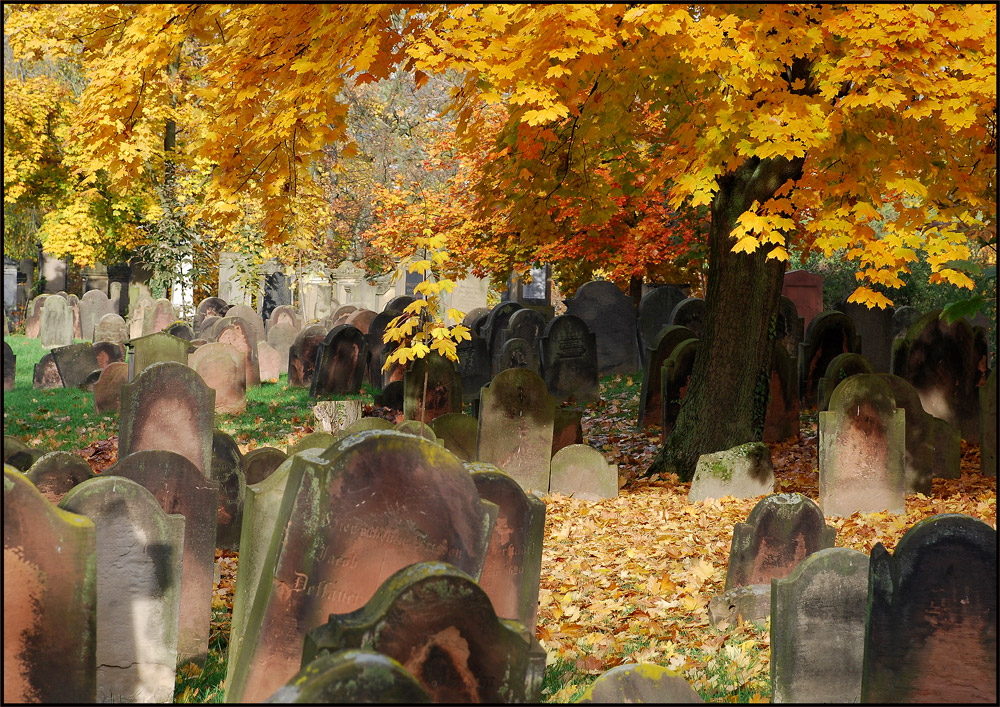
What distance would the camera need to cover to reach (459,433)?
367 inches

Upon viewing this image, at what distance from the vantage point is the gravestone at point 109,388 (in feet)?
42.9

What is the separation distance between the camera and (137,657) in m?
4.33

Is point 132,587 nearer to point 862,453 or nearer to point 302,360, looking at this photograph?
point 862,453

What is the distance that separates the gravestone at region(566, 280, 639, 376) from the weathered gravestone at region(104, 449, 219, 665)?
12579 mm

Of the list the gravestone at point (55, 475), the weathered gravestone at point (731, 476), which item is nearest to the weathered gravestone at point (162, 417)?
the gravestone at point (55, 475)

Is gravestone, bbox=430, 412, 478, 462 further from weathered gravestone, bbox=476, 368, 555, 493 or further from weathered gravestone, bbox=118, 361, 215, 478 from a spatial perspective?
weathered gravestone, bbox=118, 361, 215, 478

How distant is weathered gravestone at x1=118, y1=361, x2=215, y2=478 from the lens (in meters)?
7.48

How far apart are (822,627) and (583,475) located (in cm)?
496

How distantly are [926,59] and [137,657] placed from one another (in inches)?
241

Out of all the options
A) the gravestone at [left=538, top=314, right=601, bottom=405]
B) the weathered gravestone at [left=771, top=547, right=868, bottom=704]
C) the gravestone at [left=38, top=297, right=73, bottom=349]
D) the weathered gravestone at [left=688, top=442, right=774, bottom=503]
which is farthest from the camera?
the gravestone at [left=38, top=297, right=73, bottom=349]

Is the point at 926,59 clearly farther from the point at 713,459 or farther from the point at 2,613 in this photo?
the point at 2,613

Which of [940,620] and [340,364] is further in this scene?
[340,364]

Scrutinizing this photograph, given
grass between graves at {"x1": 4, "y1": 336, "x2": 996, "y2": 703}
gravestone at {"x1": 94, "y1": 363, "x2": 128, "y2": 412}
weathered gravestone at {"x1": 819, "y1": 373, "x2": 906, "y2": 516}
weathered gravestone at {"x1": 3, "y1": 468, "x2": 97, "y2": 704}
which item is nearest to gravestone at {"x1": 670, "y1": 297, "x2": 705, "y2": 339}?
grass between graves at {"x1": 4, "y1": 336, "x2": 996, "y2": 703}

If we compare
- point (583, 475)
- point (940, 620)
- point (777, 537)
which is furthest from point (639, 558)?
point (940, 620)
